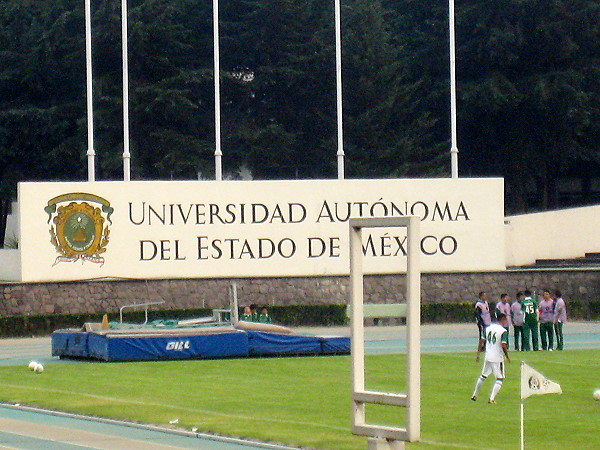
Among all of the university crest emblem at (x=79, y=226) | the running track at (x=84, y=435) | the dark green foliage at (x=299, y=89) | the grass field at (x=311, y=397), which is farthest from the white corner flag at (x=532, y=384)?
the dark green foliage at (x=299, y=89)

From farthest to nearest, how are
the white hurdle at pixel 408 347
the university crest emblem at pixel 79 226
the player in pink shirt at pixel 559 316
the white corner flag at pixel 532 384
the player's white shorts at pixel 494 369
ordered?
the university crest emblem at pixel 79 226, the player in pink shirt at pixel 559 316, the player's white shorts at pixel 494 369, the white corner flag at pixel 532 384, the white hurdle at pixel 408 347

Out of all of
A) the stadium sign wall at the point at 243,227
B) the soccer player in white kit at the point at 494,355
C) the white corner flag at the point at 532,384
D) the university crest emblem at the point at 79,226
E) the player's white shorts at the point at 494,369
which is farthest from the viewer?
the stadium sign wall at the point at 243,227

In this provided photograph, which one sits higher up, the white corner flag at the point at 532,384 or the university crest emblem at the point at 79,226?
the university crest emblem at the point at 79,226

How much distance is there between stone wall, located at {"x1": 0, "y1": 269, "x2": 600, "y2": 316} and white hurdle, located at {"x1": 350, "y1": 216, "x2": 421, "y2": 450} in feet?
106

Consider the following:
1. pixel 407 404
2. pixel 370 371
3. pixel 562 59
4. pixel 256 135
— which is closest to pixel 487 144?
pixel 562 59

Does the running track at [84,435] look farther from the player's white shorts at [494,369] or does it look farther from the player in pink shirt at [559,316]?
the player in pink shirt at [559,316]

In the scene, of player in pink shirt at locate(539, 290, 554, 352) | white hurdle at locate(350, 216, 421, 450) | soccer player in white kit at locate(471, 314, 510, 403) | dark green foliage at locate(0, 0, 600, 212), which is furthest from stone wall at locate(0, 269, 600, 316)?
white hurdle at locate(350, 216, 421, 450)

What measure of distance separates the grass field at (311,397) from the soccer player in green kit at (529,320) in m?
1.07

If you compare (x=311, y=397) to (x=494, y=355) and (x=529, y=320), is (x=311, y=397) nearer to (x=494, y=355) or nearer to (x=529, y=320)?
(x=494, y=355)

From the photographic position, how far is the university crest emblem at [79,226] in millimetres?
44562

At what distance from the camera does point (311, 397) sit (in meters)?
26.3

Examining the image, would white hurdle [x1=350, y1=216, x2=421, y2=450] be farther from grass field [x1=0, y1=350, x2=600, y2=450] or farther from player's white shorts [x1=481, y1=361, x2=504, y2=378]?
player's white shorts [x1=481, y1=361, x2=504, y2=378]

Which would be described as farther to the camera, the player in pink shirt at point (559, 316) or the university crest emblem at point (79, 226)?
the university crest emblem at point (79, 226)

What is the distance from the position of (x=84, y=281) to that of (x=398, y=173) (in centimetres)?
2105
